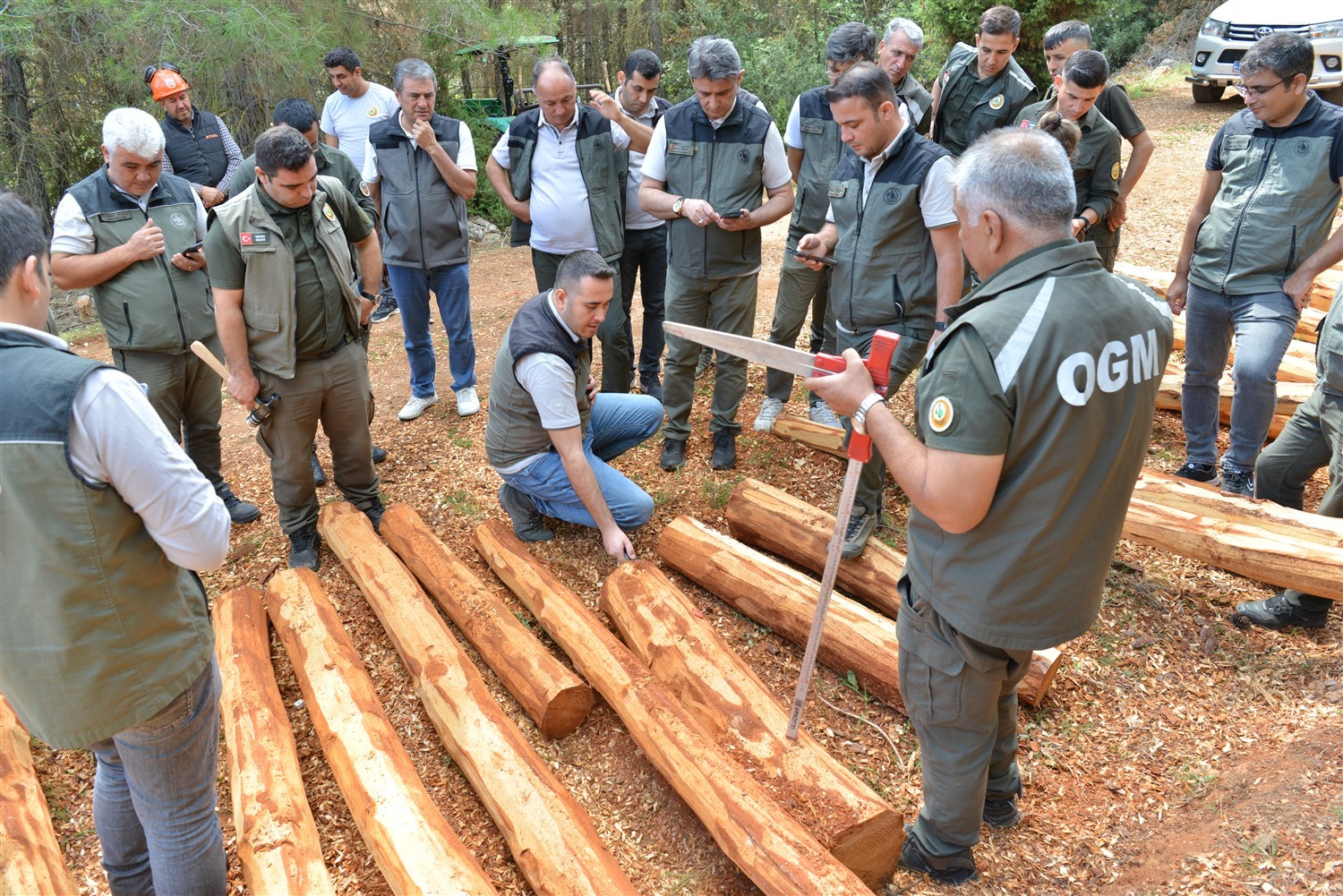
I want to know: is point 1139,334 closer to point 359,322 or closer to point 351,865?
point 351,865

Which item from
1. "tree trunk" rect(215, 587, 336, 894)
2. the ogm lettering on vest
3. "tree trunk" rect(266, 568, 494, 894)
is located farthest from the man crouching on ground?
the ogm lettering on vest

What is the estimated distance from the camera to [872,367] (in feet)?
8.70

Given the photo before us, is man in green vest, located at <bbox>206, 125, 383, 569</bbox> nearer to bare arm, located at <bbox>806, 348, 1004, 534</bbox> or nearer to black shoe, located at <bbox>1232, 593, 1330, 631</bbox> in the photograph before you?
bare arm, located at <bbox>806, 348, 1004, 534</bbox>

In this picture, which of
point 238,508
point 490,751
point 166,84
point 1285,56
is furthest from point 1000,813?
point 166,84

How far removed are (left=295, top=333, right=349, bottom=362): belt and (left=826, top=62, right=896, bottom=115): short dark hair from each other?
279 centimetres

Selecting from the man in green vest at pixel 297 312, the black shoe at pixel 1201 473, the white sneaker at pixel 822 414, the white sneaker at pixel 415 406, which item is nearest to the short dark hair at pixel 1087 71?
the black shoe at pixel 1201 473

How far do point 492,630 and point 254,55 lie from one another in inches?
334

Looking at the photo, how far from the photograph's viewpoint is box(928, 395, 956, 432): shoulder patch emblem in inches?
86.4

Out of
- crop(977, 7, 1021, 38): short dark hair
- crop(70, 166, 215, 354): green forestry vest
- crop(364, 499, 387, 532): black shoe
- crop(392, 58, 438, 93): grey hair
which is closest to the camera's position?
crop(70, 166, 215, 354): green forestry vest

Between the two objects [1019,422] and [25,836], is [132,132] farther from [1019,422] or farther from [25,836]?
[1019,422]

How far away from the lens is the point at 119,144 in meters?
4.14

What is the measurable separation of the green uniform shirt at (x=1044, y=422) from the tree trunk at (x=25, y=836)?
2869mm

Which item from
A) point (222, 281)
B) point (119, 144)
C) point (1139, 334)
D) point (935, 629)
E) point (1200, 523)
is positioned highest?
point (119, 144)

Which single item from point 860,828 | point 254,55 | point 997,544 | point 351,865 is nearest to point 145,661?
point 351,865
